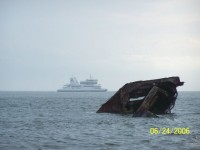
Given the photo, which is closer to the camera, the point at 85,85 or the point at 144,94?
the point at 144,94

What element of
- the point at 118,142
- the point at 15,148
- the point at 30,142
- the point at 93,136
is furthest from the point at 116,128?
the point at 15,148

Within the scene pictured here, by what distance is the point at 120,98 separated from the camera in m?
29.9

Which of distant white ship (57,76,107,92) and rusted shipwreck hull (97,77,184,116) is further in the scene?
distant white ship (57,76,107,92)

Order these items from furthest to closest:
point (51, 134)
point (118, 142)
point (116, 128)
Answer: point (116, 128) → point (51, 134) → point (118, 142)

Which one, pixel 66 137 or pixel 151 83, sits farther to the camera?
pixel 151 83

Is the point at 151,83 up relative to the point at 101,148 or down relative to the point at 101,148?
up

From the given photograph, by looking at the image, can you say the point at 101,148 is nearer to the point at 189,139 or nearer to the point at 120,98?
the point at 189,139

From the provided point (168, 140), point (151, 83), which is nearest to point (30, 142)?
point (168, 140)

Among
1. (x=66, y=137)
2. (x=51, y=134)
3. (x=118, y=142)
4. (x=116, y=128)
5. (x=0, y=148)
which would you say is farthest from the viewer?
(x=116, y=128)

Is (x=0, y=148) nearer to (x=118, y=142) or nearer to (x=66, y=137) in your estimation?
(x=66, y=137)

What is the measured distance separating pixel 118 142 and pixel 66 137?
9.93 ft

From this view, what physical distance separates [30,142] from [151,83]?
1452 centimetres

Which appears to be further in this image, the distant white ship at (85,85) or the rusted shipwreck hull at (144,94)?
the distant white ship at (85,85)

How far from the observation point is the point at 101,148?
15352mm
